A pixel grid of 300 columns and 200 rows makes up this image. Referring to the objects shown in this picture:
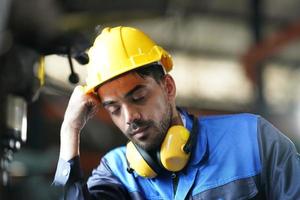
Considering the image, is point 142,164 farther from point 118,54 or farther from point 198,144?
point 118,54

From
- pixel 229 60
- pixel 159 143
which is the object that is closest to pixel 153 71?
pixel 159 143

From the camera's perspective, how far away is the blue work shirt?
1258 mm

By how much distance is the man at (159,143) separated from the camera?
1271mm

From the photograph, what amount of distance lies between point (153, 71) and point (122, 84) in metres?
0.10

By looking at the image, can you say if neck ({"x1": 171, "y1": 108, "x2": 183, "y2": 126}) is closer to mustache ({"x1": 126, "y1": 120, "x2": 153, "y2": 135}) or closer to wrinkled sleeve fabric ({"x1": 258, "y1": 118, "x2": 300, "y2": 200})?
mustache ({"x1": 126, "y1": 120, "x2": 153, "y2": 135})

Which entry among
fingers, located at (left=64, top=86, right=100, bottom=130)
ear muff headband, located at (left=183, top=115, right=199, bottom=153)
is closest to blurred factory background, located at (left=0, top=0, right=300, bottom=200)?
fingers, located at (left=64, top=86, right=100, bottom=130)

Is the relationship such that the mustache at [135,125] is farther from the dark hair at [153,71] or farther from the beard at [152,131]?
the dark hair at [153,71]

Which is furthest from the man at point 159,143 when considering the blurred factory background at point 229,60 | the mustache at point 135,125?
the blurred factory background at point 229,60

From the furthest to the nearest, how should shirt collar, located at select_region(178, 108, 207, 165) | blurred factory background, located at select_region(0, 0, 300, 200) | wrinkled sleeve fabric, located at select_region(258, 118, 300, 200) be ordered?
blurred factory background, located at select_region(0, 0, 300, 200) < shirt collar, located at select_region(178, 108, 207, 165) < wrinkled sleeve fabric, located at select_region(258, 118, 300, 200)

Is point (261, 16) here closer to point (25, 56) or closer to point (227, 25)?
point (227, 25)

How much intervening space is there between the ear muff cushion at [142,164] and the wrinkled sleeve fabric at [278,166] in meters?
0.28

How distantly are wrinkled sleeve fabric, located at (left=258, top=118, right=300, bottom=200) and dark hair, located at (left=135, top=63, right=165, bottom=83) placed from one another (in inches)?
11.6

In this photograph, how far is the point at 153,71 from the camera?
1.34 m

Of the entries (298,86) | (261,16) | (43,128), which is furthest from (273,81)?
(43,128)
